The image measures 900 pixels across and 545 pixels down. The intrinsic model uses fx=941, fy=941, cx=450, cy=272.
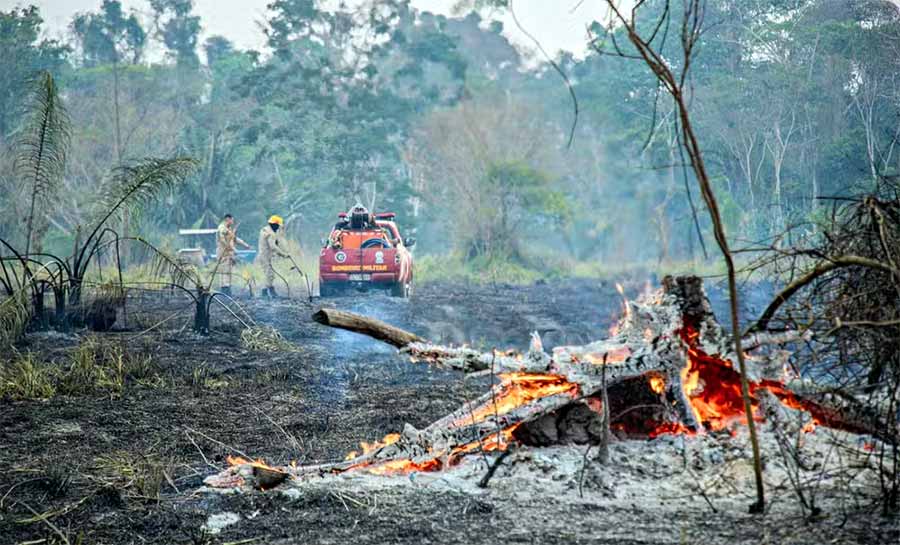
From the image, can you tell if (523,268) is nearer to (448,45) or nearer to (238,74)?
(448,45)

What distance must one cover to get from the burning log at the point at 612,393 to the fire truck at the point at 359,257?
479 inches

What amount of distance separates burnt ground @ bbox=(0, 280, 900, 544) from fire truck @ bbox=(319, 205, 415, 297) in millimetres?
3623

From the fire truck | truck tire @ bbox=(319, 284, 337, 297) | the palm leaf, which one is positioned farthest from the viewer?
truck tire @ bbox=(319, 284, 337, 297)

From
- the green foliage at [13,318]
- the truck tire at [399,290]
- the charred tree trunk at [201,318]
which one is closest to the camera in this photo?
the green foliage at [13,318]

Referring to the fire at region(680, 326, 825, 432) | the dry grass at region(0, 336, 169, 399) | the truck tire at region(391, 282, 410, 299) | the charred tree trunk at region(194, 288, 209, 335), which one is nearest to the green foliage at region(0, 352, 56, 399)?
the dry grass at region(0, 336, 169, 399)

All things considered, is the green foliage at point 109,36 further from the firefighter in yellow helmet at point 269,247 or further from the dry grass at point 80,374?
the dry grass at point 80,374

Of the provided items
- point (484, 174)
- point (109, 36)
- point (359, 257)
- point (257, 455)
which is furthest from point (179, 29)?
point (257, 455)

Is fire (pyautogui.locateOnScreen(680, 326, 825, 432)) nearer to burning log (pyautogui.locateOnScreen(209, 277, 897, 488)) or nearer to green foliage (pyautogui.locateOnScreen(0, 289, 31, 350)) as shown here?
burning log (pyautogui.locateOnScreen(209, 277, 897, 488))

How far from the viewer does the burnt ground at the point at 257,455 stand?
5.04 m

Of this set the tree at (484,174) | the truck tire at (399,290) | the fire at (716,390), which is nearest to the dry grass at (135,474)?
the fire at (716,390)

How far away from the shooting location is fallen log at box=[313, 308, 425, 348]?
5945 millimetres

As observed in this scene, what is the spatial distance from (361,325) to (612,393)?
1.74 m

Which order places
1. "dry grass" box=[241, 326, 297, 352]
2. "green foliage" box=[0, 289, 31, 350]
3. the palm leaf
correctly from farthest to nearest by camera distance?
1. the palm leaf
2. "dry grass" box=[241, 326, 297, 352]
3. "green foliage" box=[0, 289, 31, 350]

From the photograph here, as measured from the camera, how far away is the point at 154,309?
15.6 meters
